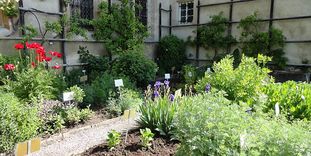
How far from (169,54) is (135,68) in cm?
305

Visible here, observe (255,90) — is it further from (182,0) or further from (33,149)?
(182,0)

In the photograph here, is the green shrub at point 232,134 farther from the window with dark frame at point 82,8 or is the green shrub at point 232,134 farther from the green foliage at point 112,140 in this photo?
the window with dark frame at point 82,8

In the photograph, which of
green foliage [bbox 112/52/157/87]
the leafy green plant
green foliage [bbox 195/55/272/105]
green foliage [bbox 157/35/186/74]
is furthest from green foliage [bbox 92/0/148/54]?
the leafy green plant

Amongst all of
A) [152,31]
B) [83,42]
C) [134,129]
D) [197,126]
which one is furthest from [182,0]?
[197,126]

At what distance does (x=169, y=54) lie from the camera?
8.49 meters

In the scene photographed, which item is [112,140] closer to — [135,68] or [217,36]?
[135,68]

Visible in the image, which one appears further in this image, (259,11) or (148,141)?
(259,11)

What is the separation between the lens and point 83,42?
6.63m

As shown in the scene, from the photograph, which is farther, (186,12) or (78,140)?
(186,12)

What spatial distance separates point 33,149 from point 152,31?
24.3 ft

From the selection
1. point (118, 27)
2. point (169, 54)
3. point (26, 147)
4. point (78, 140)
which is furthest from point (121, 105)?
point (169, 54)

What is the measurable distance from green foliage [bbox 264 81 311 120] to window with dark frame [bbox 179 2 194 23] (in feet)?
20.5

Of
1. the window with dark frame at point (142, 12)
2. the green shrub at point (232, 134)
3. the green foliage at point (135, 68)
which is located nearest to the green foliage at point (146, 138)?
the green shrub at point (232, 134)

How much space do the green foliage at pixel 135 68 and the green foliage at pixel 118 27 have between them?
1020 mm
